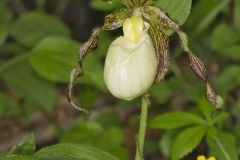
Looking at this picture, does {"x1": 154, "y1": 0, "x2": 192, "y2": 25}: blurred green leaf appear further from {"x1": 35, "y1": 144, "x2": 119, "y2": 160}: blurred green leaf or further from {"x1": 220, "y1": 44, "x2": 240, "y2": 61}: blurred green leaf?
{"x1": 220, "y1": 44, "x2": 240, "y2": 61}: blurred green leaf

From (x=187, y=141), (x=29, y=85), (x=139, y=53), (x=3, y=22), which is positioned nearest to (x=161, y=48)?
(x=139, y=53)

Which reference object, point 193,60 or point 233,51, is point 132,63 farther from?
point 233,51

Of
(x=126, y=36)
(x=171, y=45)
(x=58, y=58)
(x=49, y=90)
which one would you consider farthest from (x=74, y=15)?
(x=126, y=36)

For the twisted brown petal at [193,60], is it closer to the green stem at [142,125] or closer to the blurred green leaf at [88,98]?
the green stem at [142,125]

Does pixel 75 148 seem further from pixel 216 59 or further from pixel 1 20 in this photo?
pixel 216 59

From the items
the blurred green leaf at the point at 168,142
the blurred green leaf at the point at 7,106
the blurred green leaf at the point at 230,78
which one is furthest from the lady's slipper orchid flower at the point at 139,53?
the blurred green leaf at the point at 7,106

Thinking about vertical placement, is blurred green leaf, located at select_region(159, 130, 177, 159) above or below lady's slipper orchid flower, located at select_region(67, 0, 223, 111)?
below

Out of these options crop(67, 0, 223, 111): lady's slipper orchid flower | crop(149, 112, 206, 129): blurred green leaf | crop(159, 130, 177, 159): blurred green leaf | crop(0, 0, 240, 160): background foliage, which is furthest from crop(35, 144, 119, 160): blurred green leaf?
crop(159, 130, 177, 159): blurred green leaf
